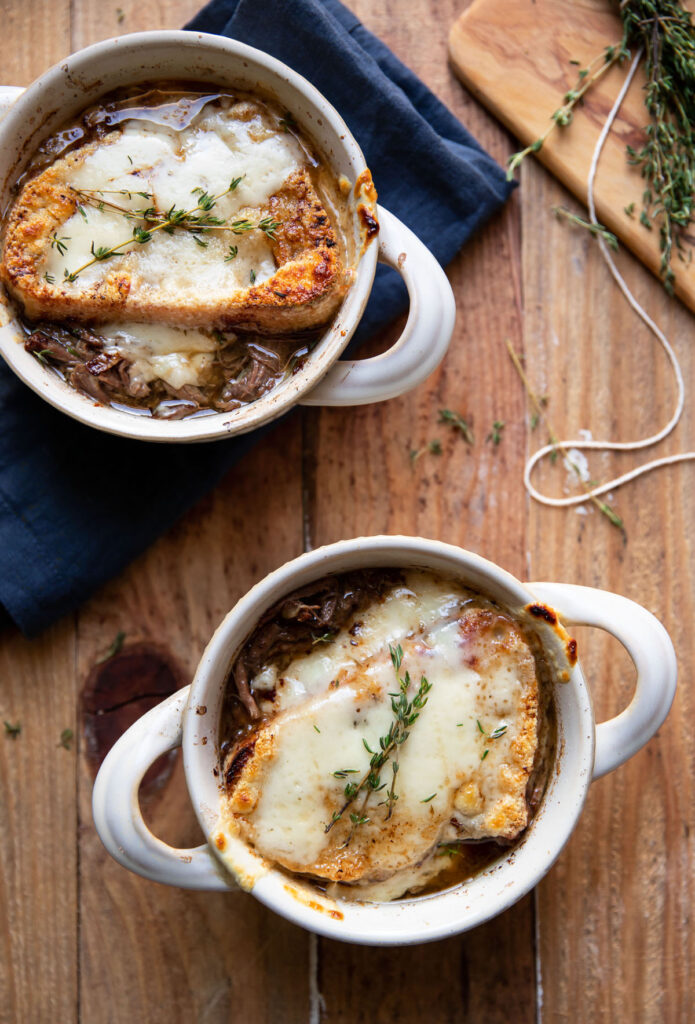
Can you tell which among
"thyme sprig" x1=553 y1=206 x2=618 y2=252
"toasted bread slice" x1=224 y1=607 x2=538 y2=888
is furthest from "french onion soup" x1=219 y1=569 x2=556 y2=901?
"thyme sprig" x1=553 y1=206 x2=618 y2=252

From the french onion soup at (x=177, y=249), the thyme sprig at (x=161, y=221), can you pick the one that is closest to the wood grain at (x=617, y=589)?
the french onion soup at (x=177, y=249)

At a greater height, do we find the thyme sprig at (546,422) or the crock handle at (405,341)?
the crock handle at (405,341)

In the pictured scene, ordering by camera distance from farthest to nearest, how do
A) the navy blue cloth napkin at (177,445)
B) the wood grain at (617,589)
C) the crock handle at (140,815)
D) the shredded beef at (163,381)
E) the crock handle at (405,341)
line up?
the wood grain at (617,589) < the navy blue cloth napkin at (177,445) < the shredded beef at (163,381) < the crock handle at (405,341) < the crock handle at (140,815)

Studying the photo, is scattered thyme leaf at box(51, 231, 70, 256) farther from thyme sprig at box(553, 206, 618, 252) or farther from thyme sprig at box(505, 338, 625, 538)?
thyme sprig at box(553, 206, 618, 252)

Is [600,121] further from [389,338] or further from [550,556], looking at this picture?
[550,556]

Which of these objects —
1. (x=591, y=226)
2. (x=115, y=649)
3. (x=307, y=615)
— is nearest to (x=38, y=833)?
(x=115, y=649)

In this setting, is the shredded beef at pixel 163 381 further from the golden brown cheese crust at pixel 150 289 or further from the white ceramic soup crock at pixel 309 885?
the white ceramic soup crock at pixel 309 885

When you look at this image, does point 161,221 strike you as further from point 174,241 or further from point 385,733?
point 385,733
